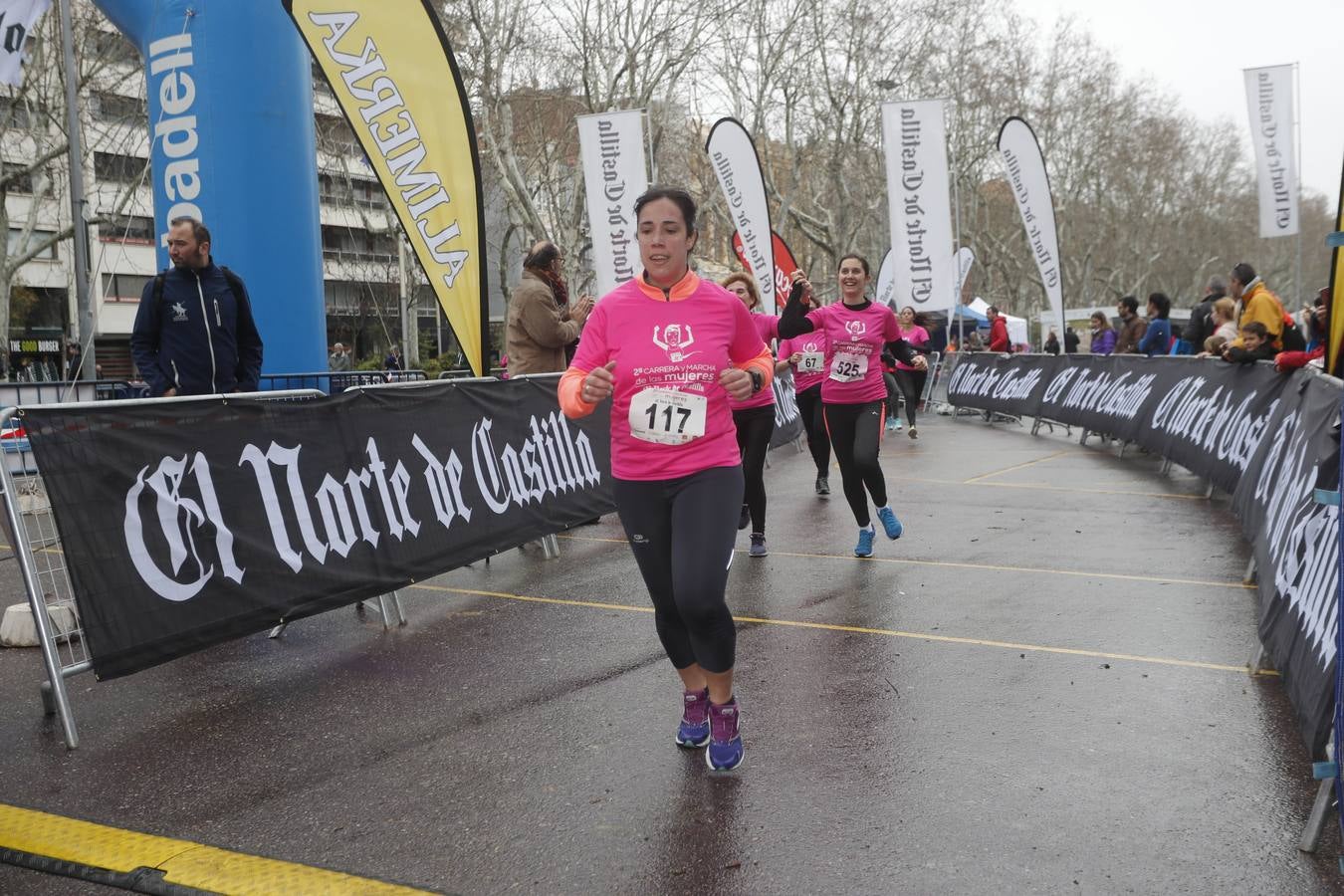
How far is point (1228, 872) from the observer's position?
319 cm

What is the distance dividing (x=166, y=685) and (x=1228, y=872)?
175 inches

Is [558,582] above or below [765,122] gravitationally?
below

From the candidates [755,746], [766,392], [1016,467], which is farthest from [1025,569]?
[1016,467]

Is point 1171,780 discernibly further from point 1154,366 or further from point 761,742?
point 1154,366

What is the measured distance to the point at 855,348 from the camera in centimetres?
781

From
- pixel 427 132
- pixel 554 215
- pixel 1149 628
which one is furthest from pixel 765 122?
pixel 1149 628

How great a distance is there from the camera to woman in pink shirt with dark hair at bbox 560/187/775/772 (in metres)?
3.90

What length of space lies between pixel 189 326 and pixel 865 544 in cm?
468

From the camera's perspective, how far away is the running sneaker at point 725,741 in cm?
404

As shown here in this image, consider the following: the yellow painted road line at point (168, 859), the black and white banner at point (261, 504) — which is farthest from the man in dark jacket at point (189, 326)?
the yellow painted road line at point (168, 859)

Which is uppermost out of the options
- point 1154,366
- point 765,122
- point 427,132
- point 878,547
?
point 765,122

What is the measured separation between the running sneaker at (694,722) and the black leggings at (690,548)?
23 centimetres

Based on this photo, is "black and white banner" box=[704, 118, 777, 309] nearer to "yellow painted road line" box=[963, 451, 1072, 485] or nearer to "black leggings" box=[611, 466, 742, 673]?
"yellow painted road line" box=[963, 451, 1072, 485]

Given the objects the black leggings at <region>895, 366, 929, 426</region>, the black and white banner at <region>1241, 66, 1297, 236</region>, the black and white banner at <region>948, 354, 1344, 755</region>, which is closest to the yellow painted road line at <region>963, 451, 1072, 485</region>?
the black and white banner at <region>948, 354, 1344, 755</region>
